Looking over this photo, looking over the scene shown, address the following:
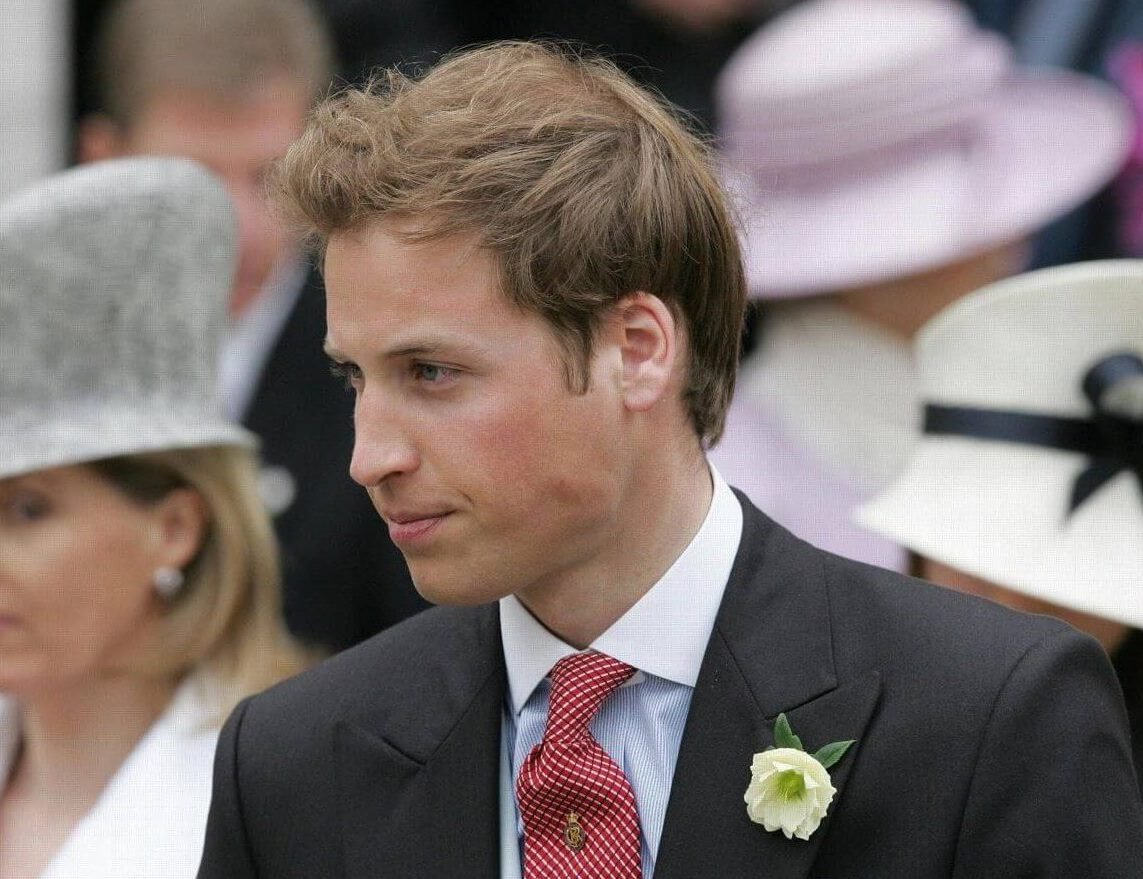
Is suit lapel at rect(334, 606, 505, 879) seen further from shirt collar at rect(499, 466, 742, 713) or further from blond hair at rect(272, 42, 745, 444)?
blond hair at rect(272, 42, 745, 444)

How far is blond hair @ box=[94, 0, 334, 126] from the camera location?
5.63 meters

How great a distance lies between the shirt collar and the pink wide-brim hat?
8.17ft

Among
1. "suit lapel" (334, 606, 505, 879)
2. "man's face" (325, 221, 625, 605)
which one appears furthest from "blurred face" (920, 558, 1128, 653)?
"man's face" (325, 221, 625, 605)

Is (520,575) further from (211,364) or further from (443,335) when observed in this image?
(211,364)

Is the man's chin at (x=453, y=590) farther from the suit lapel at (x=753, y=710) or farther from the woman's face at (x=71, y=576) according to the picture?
the woman's face at (x=71, y=576)

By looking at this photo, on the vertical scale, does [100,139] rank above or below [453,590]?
below

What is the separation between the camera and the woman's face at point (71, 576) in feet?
11.9

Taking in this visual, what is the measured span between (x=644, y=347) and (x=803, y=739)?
1.82 ft

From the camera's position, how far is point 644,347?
2.56m

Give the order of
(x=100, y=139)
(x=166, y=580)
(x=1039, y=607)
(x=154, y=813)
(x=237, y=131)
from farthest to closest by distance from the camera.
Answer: (x=100, y=139) < (x=237, y=131) < (x=166, y=580) < (x=154, y=813) < (x=1039, y=607)

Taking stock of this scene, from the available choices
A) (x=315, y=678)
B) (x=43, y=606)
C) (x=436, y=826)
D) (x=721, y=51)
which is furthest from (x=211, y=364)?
(x=721, y=51)

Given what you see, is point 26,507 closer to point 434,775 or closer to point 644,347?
point 434,775

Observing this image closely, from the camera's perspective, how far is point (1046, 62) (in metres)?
5.21

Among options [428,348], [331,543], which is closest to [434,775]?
[428,348]
